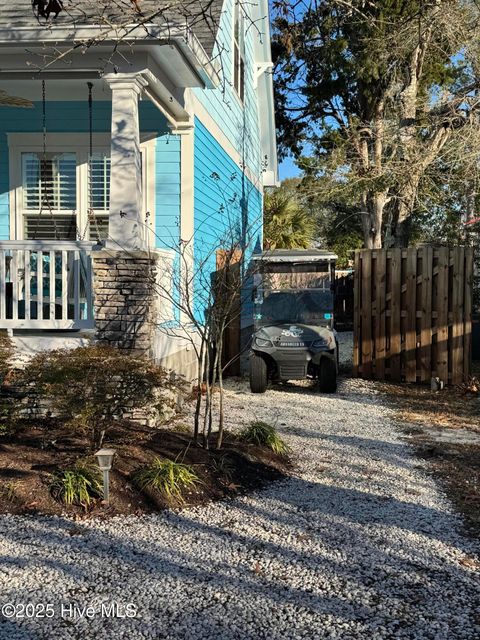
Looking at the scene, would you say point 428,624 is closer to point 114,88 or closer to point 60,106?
point 114,88

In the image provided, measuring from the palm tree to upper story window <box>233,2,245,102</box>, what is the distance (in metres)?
5.04

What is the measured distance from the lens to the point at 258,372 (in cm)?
903

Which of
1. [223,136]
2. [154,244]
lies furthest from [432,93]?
[154,244]

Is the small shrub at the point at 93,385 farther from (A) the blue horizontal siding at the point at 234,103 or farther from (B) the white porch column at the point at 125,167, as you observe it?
(A) the blue horizontal siding at the point at 234,103

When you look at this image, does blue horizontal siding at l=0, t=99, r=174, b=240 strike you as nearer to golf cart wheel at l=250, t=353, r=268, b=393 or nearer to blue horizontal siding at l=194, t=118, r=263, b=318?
blue horizontal siding at l=194, t=118, r=263, b=318

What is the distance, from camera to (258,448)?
5.53 metres

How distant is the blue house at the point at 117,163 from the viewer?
6.48 meters

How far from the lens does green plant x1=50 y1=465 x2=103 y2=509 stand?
415cm

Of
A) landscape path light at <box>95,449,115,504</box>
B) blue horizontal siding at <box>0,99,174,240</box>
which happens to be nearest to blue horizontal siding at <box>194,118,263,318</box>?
blue horizontal siding at <box>0,99,174,240</box>

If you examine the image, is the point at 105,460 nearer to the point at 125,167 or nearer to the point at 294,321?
the point at 125,167

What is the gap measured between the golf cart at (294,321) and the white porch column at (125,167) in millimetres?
2529

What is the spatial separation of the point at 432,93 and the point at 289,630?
1532 centimetres

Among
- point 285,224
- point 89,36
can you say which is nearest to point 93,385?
point 89,36

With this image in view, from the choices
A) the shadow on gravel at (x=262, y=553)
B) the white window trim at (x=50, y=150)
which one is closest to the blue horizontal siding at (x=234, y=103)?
the white window trim at (x=50, y=150)
